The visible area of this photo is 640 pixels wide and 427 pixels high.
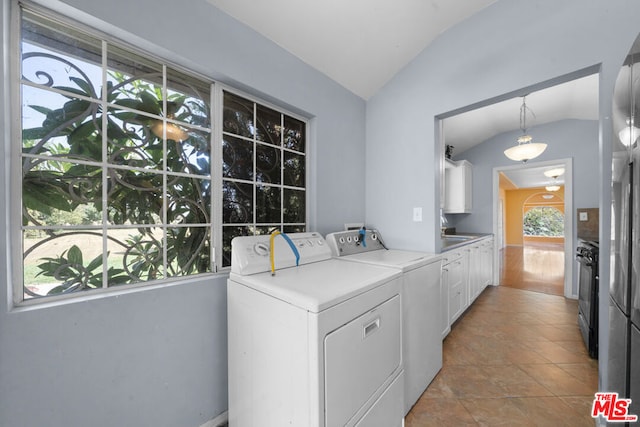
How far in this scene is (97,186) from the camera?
1004mm

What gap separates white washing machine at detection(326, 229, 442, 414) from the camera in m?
1.36

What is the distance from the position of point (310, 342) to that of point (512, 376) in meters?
1.88

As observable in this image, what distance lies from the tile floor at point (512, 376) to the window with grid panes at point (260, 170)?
1.51 meters

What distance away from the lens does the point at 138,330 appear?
1.03 meters

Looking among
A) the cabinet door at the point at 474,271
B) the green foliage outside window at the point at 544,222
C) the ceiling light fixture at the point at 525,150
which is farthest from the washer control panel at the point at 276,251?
→ the green foliage outside window at the point at 544,222

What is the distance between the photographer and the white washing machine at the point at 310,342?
81 cm

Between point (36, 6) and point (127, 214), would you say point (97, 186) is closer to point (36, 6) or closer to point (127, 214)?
point (127, 214)

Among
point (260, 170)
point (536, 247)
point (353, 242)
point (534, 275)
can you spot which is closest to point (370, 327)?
point (353, 242)

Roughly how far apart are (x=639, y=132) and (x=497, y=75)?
1.14m

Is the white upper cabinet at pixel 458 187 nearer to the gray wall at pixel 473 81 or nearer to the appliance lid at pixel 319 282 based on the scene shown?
the gray wall at pixel 473 81

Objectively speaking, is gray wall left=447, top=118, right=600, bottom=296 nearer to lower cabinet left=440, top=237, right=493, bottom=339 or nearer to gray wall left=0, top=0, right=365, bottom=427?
lower cabinet left=440, top=237, right=493, bottom=339

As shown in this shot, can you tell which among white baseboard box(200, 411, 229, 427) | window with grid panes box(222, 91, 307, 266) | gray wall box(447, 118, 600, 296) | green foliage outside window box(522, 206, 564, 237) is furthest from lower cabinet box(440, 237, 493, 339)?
green foliage outside window box(522, 206, 564, 237)

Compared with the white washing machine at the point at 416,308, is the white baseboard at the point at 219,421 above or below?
below

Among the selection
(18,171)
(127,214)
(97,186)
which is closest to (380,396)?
(127,214)
